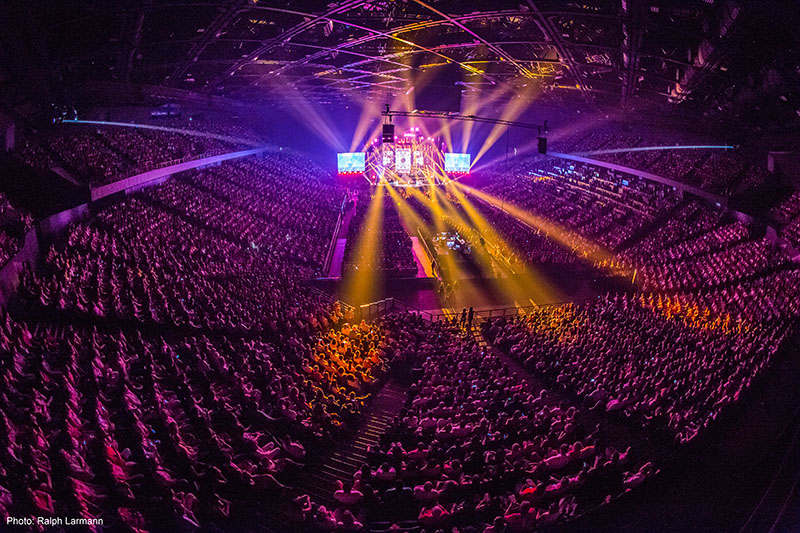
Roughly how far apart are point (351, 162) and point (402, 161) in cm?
538

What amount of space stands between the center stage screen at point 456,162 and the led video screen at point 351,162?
8854mm

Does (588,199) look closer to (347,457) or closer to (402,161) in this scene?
(402,161)

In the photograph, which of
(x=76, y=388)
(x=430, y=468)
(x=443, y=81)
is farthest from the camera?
(x=443, y=81)

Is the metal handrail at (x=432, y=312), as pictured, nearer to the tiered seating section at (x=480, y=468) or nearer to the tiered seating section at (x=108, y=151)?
the tiered seating section at (x=480, y=468)

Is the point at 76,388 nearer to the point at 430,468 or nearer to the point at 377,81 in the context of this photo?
the point at 430,468

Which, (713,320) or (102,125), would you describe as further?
(102,125)

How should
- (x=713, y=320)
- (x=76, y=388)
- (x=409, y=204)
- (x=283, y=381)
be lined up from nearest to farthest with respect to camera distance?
(x=76, y=388)
(x=283, y=381)
(x=713, y=320)
(x=409, y=204)

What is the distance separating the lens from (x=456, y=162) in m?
48.5

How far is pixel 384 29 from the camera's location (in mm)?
16672

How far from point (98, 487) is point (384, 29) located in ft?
52.6

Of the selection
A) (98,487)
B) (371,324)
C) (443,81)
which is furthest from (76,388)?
(443,81)

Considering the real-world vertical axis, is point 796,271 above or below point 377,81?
below

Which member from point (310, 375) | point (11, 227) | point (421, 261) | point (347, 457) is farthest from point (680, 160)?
point (11, 227)

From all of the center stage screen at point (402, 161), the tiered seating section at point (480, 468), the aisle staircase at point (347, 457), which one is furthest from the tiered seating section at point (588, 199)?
the aisle staircase at point (347, 457)
